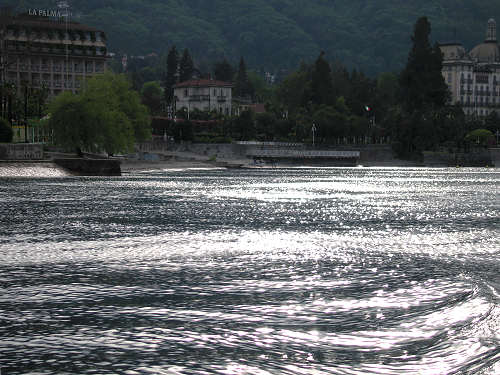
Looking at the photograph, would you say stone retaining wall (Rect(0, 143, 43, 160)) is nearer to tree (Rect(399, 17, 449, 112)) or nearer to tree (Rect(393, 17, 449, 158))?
tree (Rect(393, 17, 449, 158))

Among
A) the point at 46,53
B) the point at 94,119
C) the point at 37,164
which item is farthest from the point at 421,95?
the point at 37,164

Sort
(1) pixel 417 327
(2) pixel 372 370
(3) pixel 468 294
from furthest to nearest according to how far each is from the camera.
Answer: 1. (3) pixel 468 294
2. (1) pixel 417 327
3. (2) pixel 372 370

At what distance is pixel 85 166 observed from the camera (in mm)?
91500

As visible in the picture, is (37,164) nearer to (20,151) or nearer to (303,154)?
(20,151)

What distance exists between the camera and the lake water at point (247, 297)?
1405 cm

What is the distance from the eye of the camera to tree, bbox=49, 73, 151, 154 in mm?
95125

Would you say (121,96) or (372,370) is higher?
(121,96)

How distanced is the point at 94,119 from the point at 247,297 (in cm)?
8133

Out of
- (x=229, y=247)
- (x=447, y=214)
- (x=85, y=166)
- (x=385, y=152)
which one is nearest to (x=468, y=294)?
(x=229, y=247)

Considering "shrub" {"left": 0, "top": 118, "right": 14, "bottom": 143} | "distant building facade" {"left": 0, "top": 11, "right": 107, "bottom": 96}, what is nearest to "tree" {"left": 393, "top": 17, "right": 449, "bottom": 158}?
"distant building facade" {"left": 0, "top": 11, "right": 107, "bottom": 96}

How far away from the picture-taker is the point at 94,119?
96938 millimetres

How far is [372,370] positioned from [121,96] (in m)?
108

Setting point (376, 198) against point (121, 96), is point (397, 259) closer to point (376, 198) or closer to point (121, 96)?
point (376, 198)

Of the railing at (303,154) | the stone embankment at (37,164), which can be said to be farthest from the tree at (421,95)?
the stone embankment at (37,164)
